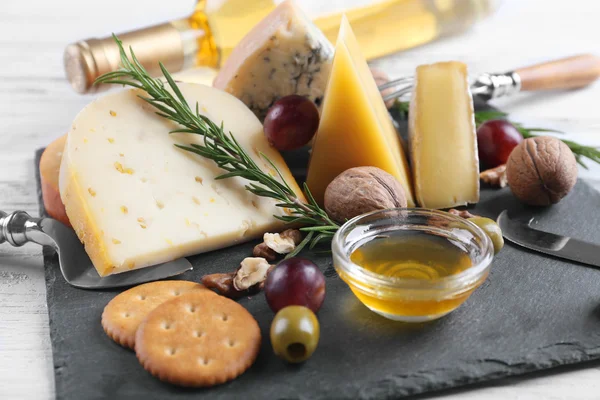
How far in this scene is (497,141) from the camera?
2.50m

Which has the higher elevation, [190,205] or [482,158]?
[190,205]

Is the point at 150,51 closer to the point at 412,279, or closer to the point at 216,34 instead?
the point at 216,34

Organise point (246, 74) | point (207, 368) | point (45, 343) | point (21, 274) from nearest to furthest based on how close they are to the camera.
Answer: point (207, 368), point (45, 343), point (21, 274), point (246, 74)

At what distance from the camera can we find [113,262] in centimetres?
186

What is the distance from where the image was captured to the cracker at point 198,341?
1.50 metres

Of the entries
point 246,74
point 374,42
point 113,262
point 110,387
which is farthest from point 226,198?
point 374,42

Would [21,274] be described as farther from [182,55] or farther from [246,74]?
[182,55]

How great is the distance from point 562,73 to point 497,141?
95cm

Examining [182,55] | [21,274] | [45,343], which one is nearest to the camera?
[45,343]

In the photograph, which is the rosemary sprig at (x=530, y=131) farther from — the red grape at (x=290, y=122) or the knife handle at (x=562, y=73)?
the red grape at (x=290, y=122)

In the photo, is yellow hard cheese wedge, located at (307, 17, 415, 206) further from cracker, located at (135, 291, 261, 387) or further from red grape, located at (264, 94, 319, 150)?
cracker, located at (135, 291, 261, 387)

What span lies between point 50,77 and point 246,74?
1641 millimetres

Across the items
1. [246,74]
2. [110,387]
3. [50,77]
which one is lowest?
[50,77]

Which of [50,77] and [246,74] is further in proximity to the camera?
[50,77]
